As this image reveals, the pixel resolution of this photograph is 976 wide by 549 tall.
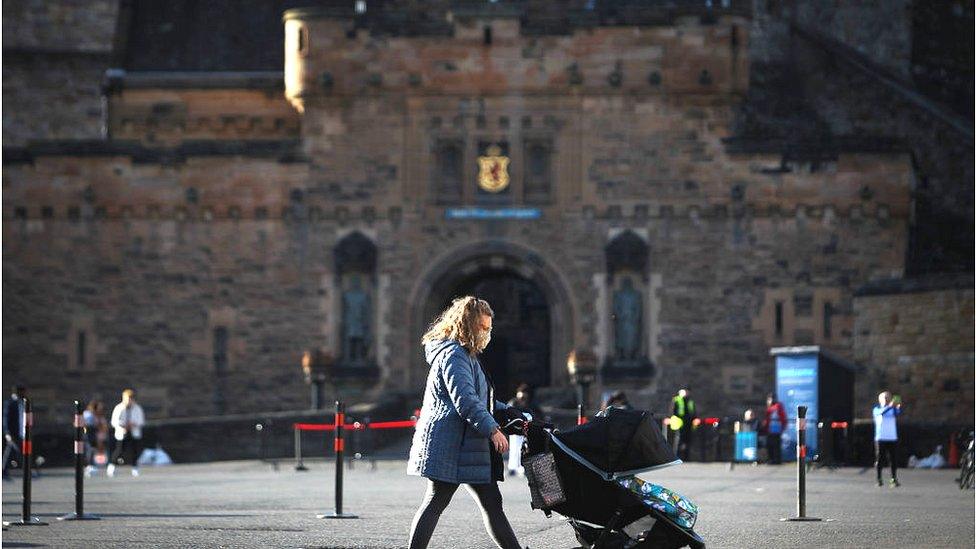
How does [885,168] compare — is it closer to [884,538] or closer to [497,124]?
[497,124]

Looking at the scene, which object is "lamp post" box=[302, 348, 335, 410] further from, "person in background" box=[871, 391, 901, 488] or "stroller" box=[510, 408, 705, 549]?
"stroller" box=[510, 408, 705, 549]

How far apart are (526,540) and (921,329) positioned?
2137cm

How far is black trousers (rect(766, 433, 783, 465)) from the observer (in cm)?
3228

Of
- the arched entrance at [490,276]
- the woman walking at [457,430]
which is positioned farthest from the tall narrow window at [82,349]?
the woman walking at [457,430]

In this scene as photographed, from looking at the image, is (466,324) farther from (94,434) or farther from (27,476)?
A: (94,434)

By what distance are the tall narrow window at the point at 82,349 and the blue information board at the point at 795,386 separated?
13287 mm

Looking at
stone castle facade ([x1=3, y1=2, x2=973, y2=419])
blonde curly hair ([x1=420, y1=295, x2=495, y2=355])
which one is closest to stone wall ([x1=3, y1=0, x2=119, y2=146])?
stone castle facade ([x1=3, y1=2, x2=973, y2=419])

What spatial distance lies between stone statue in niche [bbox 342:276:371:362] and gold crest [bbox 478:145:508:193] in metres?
2.77

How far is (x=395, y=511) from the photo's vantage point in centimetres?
1928

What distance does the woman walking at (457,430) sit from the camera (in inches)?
484

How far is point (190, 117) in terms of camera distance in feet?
148

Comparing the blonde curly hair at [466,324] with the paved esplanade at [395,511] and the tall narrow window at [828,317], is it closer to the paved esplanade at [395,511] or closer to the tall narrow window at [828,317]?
the paved esplanade at [395,511]

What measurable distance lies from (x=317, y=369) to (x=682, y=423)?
957cm

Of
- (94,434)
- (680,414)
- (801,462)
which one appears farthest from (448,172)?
(801,462)
